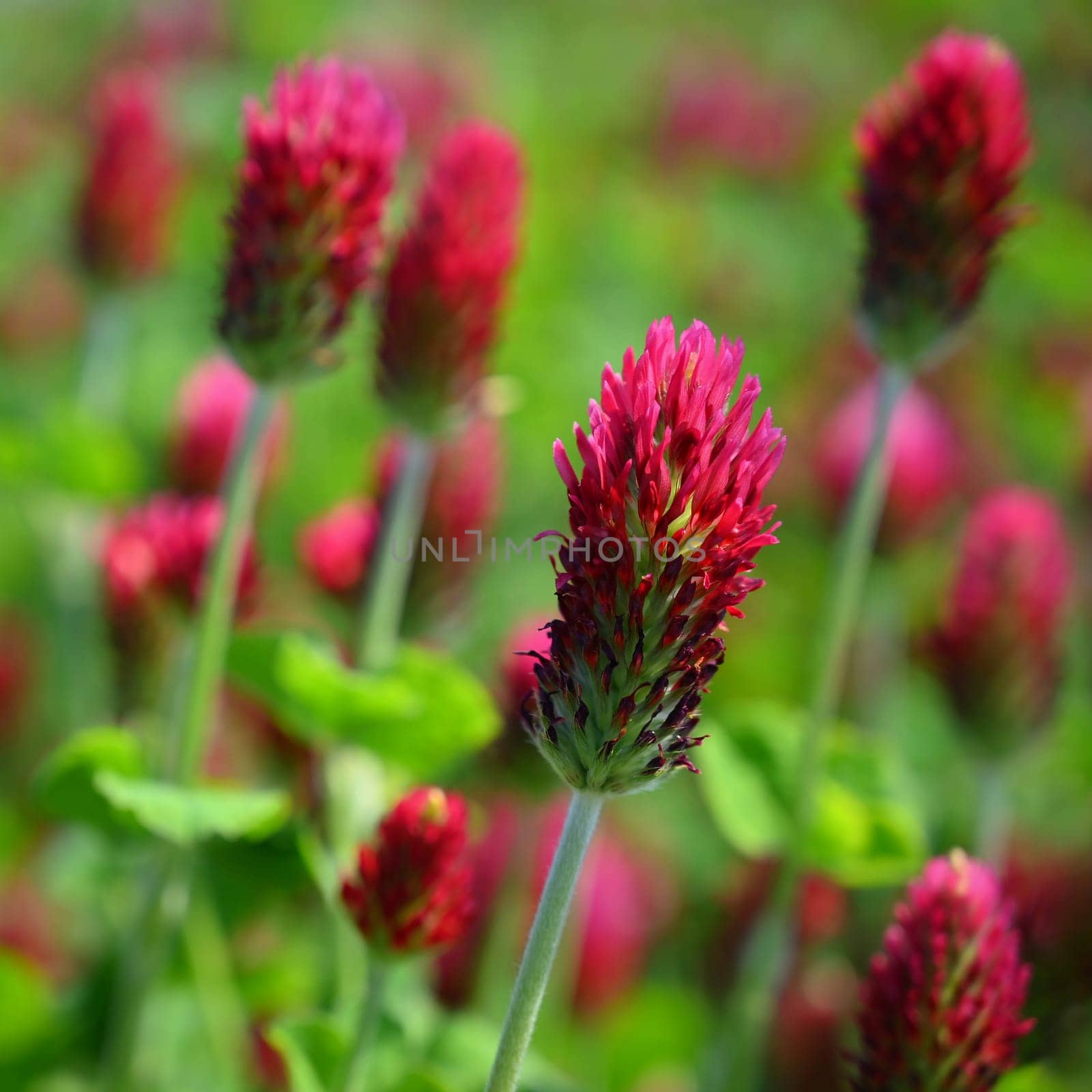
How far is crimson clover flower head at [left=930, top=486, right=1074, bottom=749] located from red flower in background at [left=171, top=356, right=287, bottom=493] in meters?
1.47

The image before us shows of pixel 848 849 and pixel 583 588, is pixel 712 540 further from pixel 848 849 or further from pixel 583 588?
pixel 848 849

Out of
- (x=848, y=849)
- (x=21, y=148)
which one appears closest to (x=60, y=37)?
(x=21, y=148)

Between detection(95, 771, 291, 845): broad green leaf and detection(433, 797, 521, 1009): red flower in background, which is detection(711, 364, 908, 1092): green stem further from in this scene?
detection(95, 771, 291, 845): broad green leaf

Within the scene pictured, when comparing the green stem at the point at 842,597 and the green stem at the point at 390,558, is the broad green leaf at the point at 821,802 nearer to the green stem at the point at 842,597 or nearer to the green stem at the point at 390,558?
the green stem at the point at 842,597

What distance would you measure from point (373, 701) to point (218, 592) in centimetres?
28

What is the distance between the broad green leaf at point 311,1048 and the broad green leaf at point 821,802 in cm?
68

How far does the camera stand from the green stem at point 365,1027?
1619mm

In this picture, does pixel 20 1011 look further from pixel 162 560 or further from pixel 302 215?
pixel 302 215

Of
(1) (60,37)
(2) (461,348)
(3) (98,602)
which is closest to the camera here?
(2) (461,348)

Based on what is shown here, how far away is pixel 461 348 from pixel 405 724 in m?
0.61

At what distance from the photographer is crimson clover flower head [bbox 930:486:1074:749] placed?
2.55 meters

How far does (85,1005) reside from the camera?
2336 millimetres

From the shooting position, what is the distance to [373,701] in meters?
1.96

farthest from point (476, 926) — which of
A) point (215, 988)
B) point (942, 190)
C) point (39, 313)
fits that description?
point (39, 313)
